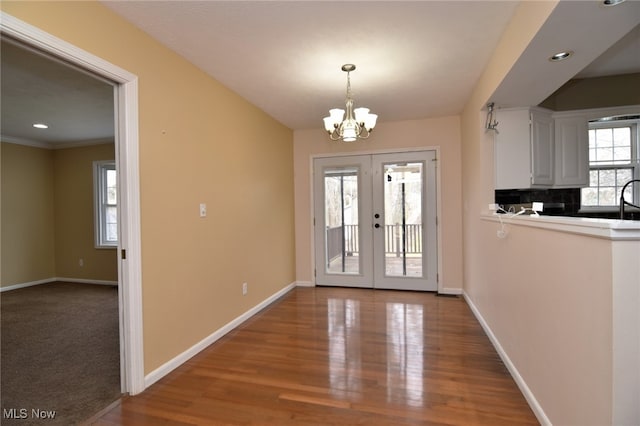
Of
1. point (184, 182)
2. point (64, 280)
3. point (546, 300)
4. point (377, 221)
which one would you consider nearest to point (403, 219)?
point (377, 221)

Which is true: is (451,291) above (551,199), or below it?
below

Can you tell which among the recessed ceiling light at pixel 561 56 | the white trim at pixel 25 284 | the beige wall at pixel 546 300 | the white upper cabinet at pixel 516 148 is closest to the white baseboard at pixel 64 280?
the white trim at pixel 25 284

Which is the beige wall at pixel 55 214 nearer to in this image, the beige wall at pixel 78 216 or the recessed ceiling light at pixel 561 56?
the beige wall at pixel 78 216

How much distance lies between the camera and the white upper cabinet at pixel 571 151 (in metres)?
3.33

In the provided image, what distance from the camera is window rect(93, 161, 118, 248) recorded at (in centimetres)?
566

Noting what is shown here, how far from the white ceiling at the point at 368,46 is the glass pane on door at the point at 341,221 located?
1.45 meters

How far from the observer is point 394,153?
468 cm

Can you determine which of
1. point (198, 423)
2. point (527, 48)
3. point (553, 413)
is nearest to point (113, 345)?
point (198, 423)

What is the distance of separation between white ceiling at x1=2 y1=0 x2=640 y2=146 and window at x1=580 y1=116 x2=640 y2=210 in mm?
677

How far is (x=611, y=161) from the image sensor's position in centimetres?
359

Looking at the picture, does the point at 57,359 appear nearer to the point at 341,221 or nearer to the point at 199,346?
the point at 199,346

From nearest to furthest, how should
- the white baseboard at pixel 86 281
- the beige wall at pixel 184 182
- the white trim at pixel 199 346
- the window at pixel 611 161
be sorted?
the beige wall at pixel 184 182 < the white trim at pixel 199 346 < the window at pixel 611 161 < the white baseboard at pixel 86 281

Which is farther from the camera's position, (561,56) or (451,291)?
(451,291)

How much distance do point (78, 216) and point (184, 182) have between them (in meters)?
4.57
